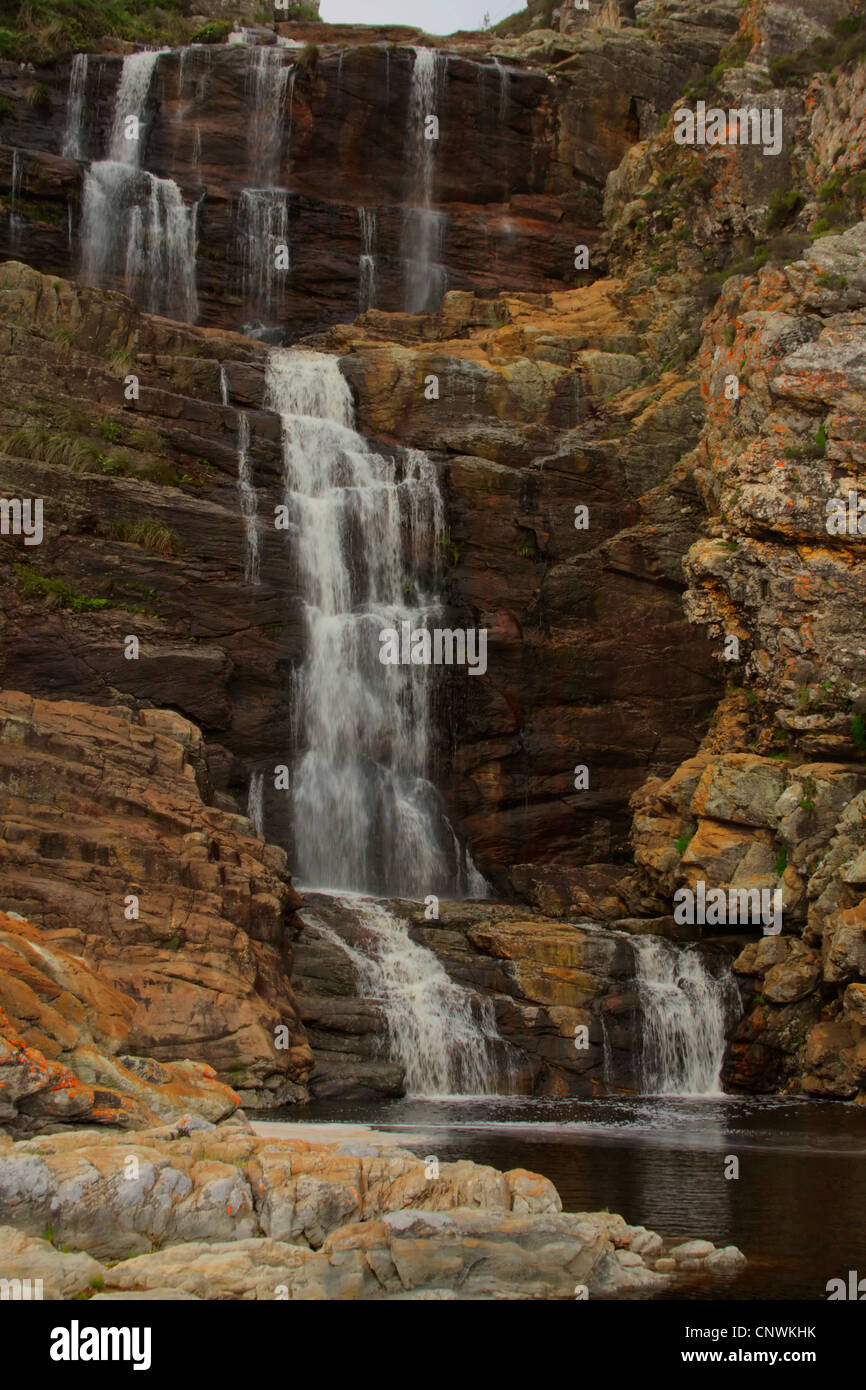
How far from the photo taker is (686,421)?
38500 mm

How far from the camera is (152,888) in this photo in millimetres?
21578

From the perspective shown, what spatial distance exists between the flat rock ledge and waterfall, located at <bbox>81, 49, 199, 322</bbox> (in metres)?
39.0

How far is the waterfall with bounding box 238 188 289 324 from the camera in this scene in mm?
46594

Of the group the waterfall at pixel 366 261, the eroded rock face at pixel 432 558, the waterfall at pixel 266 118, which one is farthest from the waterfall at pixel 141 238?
the eroded rock face at pixel 432 558

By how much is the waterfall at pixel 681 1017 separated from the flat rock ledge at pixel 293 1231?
46.0 feet

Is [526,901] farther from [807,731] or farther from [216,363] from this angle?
[216,363]

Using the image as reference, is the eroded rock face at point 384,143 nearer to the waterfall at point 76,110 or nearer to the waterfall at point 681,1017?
the waterfall at point 76,110

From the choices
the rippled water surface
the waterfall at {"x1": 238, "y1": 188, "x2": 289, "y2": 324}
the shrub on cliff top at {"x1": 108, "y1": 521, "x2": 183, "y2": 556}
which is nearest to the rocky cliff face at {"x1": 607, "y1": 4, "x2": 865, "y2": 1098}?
the rippled water surface

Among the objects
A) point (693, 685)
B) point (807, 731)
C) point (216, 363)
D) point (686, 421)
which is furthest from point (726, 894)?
point (216, 363)

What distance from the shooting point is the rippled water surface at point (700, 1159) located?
37.1 ft

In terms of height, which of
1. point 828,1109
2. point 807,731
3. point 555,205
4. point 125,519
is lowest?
A: point 828,1109

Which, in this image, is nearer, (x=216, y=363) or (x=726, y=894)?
(x=726, y=894)

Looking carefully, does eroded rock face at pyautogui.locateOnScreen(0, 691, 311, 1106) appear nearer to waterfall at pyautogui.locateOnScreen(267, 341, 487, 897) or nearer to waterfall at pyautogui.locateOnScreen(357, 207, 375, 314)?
waterfall at pyautogui.locateOnScreen(267, 341, 487, 897)

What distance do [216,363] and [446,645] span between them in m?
11.1
